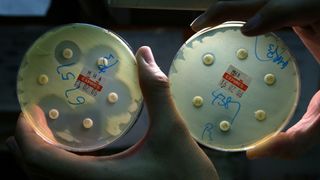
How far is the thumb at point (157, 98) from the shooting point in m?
0.97

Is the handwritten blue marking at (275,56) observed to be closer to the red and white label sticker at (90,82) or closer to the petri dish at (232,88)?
the petri dish at (232,88)

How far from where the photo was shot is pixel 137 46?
1.65m

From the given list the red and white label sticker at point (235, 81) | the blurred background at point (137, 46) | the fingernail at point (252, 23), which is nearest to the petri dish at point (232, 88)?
the red and white label sticker at point (235, 81)

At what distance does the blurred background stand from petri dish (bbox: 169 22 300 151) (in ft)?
1.46

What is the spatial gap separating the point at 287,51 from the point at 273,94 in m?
0.10

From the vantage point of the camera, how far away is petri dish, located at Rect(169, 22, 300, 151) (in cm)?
103

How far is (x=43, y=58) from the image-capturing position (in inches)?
40.2

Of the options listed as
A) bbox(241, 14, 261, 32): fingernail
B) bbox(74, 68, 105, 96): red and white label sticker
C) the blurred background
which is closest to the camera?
bbox(241, 14, 261, 32): fingernail

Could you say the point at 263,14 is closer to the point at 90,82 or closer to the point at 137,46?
the point at 90,82

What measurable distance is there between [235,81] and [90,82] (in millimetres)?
316

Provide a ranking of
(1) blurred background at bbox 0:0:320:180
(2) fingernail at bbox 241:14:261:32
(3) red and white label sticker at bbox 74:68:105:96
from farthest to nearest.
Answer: (1) blurred background at bbox 0:0:320:180 < (3) red and white label sticker at bbox 74:68:105:96 < (2) fingernail at bbox 241:14:261:32

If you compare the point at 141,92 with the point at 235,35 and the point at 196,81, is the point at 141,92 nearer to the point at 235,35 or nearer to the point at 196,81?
the point at 196,81

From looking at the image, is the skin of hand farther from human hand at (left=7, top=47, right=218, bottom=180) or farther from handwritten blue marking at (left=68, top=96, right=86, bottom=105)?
handwritten blue marking at (left=68, top=96, right=86, bottom=105)

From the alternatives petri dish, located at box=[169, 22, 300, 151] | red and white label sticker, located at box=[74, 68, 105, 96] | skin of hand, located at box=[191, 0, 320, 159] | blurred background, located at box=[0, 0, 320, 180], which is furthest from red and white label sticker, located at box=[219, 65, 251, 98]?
blurred background, located at box=[0, 0, 320, 180]
